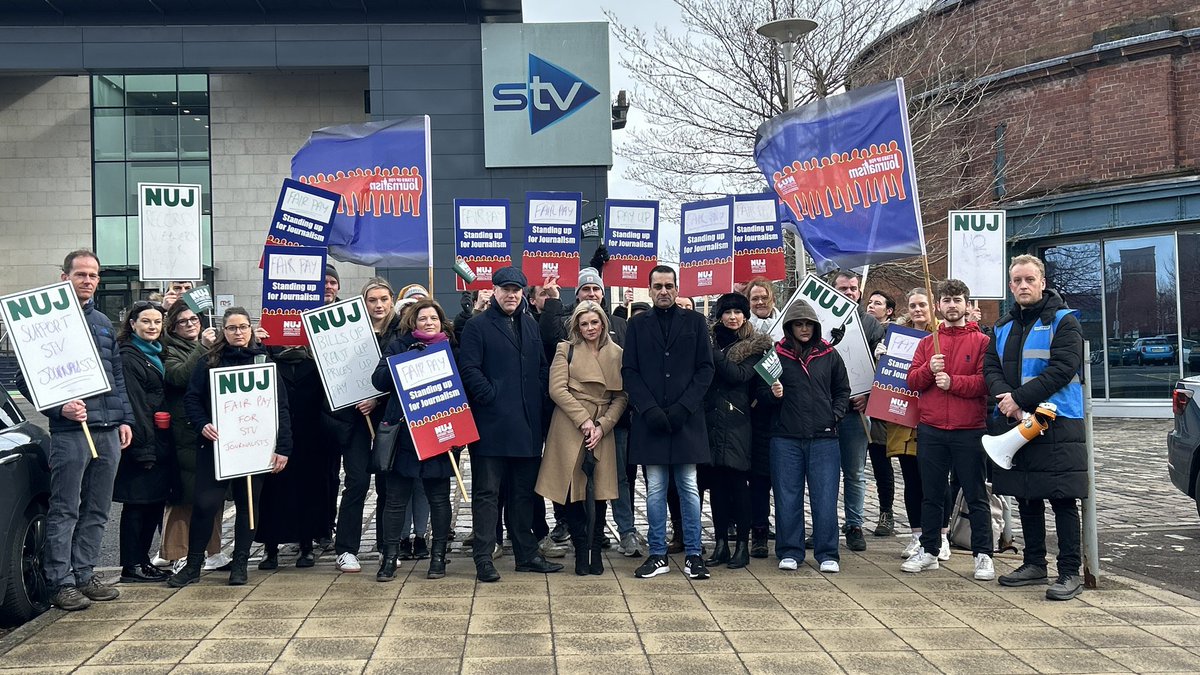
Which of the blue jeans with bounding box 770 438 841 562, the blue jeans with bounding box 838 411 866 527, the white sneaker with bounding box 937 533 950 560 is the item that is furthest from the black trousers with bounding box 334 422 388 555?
the white sneaker with bounding box 937 533 950 560

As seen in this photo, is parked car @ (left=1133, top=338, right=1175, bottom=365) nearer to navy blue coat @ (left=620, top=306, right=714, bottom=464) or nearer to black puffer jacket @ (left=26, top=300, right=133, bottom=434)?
navy blue coat @ (left=620, top=306, right=714, bottom=464)

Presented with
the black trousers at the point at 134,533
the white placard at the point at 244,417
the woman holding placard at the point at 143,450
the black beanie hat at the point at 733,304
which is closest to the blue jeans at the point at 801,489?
the black beanie hat at the point at 733,304

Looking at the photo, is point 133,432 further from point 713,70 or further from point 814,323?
point 713,70

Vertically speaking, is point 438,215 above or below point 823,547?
above

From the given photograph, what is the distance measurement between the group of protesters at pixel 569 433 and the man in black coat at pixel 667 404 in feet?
0.04

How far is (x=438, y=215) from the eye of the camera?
27719 mm

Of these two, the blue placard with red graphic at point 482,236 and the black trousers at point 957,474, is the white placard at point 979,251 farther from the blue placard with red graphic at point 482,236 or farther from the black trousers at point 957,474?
the blue placard with red graphic at point 482,236

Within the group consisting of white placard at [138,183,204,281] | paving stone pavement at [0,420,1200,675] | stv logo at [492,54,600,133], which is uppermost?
stv logo at [492,54,600,133]

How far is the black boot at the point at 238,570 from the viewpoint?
7.25 metres

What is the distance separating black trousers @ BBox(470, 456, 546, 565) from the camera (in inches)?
293

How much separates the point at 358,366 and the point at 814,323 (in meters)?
3.42

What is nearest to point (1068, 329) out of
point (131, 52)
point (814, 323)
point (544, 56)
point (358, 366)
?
point (814, 323)

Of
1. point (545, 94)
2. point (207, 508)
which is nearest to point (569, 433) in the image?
point (207, 508)

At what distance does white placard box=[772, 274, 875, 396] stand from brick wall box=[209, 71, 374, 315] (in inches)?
910
